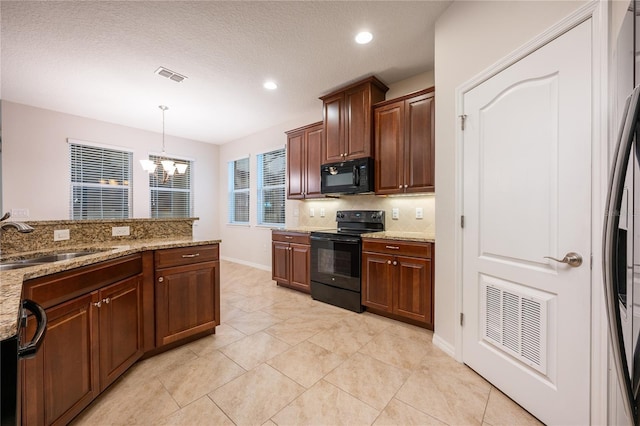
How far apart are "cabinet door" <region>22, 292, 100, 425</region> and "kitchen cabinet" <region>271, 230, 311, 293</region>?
232 centimetres

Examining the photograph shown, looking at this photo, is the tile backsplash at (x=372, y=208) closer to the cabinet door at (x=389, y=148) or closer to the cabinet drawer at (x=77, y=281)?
the cabinet door at (x=389, y=148)

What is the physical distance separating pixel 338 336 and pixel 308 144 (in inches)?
106

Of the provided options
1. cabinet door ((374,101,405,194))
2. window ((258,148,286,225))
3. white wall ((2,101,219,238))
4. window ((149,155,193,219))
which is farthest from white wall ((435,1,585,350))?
white wall ((2,101,219,238))

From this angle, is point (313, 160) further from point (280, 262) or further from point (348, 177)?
point (280, 262)

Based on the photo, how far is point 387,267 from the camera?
9.00 feet

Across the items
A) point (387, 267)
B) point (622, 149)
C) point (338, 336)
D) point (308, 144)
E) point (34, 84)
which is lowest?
point (338, 336)

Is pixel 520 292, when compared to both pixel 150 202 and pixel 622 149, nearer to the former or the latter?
pixel 622 149

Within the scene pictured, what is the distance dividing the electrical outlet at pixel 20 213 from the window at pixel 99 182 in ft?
1.75

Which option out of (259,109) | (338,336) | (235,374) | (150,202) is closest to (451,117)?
(338,336)

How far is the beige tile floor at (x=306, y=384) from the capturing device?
147 cm

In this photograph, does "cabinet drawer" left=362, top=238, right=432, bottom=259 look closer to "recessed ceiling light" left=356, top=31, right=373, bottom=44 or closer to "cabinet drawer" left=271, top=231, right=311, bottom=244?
"cabinet drawer" left=271, top=231, right=311, bottom=244

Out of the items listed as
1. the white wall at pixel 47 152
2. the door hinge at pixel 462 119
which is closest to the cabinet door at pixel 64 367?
the door hinge at pixel 462 119

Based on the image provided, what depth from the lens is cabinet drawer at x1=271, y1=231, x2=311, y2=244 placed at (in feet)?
11.8

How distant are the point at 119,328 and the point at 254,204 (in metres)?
3.84
